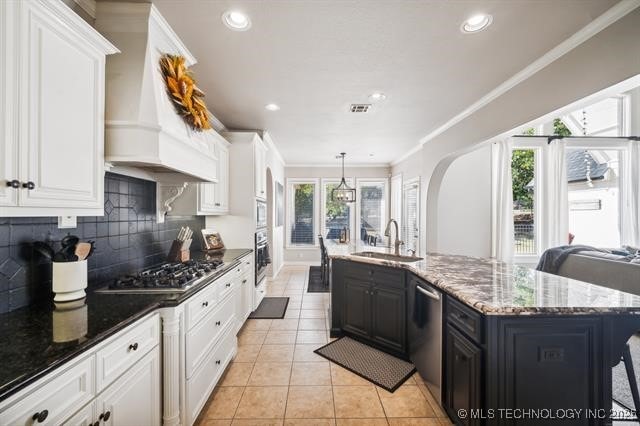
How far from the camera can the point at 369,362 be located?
8.05 feet

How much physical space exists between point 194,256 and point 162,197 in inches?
30.9

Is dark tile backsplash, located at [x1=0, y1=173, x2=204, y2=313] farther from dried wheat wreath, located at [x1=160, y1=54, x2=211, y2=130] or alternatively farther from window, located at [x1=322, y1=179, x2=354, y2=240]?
window, located at [x1=322, y1=179, x2=354, y2=240]

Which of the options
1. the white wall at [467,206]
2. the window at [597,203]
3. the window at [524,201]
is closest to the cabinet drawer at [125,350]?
the white wall at [467,206]

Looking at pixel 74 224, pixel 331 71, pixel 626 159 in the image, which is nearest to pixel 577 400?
pixel 331 71

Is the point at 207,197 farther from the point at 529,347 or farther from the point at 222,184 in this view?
the point at 529,347

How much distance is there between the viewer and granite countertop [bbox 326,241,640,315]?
132 cm

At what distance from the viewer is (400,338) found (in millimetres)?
2459

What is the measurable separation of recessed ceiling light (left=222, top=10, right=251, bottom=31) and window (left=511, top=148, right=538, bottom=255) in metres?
5.27

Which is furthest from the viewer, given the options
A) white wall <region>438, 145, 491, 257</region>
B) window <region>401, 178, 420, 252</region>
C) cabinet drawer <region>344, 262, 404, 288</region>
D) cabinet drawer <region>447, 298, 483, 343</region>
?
window <region>401, 178, 420, 252</region>

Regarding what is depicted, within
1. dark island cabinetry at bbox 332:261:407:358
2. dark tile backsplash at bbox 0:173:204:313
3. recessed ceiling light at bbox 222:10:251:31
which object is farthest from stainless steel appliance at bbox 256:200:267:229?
recessed ceiling light at bbox 222:10:251:31

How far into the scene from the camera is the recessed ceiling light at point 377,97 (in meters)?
2.87

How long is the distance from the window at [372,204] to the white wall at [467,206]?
2.53 metres

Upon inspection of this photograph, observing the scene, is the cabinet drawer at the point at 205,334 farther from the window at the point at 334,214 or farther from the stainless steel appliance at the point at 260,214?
the window at the point at 334,214

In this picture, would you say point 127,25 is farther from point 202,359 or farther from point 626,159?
point 626,159
